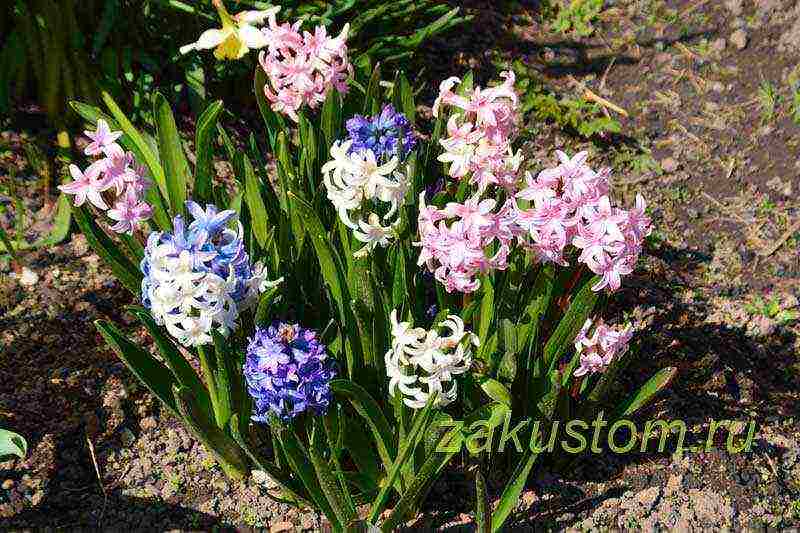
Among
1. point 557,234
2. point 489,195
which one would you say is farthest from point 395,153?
point 557,234

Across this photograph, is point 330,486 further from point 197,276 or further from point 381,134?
point 381,134

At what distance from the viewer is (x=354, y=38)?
3547mm

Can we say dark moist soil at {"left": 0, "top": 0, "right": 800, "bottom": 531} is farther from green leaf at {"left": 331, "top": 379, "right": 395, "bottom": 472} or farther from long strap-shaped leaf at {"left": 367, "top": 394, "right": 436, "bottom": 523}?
long strap-shaped leaf at {"left": 367, "top": 394, "right": 436, "bottom": 523}

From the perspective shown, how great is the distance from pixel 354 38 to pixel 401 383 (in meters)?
2.12

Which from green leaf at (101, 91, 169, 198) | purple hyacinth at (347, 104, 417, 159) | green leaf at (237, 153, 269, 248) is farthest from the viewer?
green leaf at (101, 91, 169, 198)

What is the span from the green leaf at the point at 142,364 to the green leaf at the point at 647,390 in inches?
44.2

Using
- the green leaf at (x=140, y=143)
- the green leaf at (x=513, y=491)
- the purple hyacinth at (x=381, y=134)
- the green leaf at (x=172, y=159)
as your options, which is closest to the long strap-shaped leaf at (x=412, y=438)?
the green leaf at (x=513, y=491)

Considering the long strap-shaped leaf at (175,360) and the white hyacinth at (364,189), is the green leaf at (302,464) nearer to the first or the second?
the long strap-shaped leaf at (175,360)

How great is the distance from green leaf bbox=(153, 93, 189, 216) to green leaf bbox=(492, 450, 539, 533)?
1.10 m

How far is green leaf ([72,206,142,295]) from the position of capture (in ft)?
6.73

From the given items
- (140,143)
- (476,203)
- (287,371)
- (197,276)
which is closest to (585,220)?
(476,203)

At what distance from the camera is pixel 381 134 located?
219 cm

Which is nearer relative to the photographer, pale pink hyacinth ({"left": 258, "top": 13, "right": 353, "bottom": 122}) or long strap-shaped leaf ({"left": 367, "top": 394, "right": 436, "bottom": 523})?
long strap-shaped leaf ({"left": 367, "top": 394, "right": 436, "bottom": 523})

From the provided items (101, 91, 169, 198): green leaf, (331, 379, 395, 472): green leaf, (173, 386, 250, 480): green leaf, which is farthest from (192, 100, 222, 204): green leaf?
(331, 379, 395, 472): green leaf
